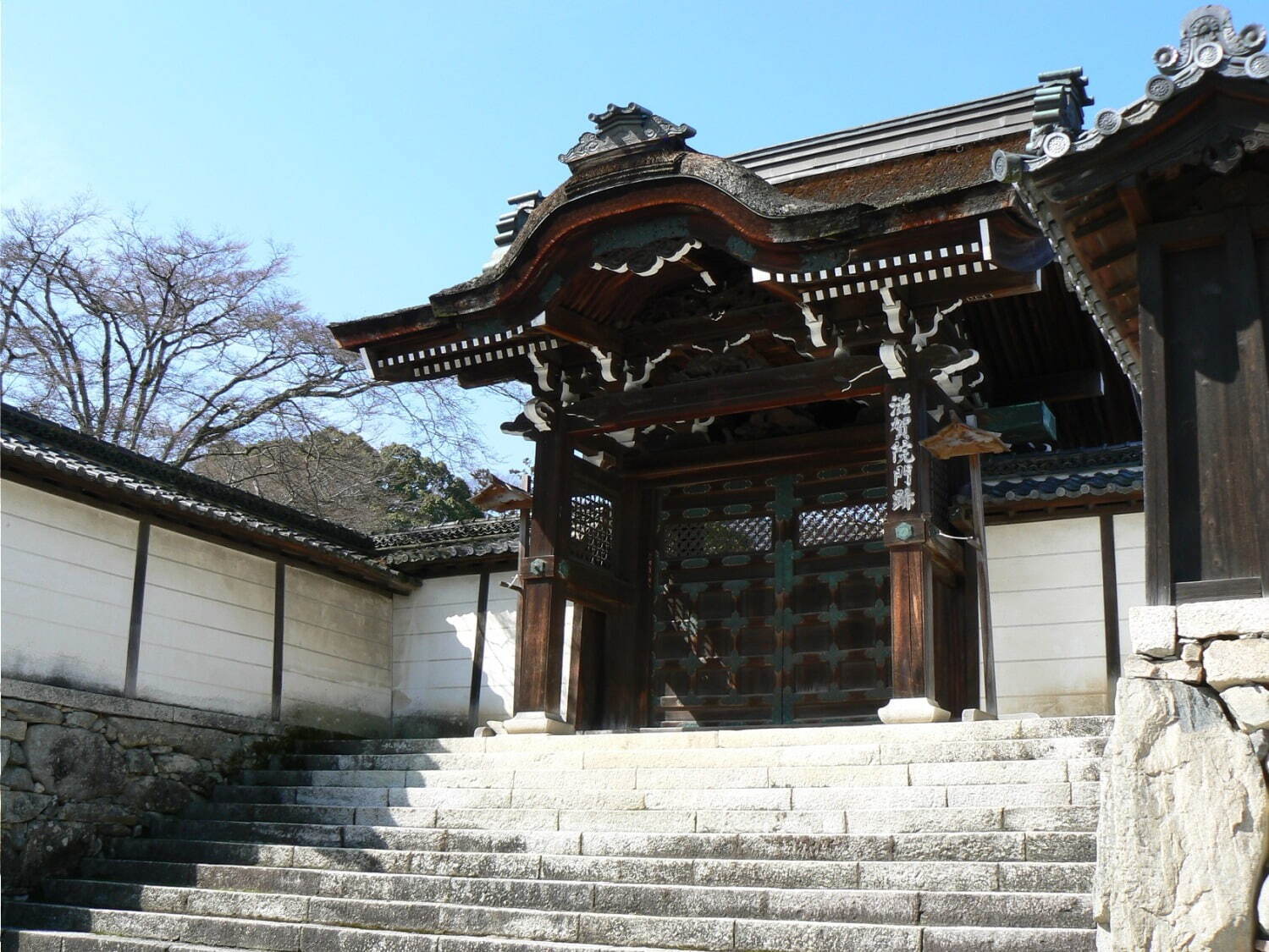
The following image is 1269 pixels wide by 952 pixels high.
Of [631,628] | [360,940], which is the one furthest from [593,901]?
[631,628]

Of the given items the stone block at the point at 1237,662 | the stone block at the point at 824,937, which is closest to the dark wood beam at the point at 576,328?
the stone block at the point at 824,937

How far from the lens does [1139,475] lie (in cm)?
998

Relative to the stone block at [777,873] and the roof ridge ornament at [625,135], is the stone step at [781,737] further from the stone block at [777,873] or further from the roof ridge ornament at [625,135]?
the roof ridge ornament at [625,135]

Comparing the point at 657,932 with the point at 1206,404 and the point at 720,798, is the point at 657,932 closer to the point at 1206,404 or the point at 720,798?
the point at 720,798

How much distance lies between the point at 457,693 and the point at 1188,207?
28.6ft

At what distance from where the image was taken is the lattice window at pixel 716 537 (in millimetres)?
11719

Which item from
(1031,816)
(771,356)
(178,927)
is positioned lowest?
(178,927)

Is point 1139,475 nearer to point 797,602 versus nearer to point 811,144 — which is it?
point 797,602

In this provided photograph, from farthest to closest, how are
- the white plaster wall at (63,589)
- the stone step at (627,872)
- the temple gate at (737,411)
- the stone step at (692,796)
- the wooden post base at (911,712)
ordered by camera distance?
the white plaster wall at (63,589) → the temple gate at (737,411) → the wooden post base at (911,712) → the stone step at (692,796) → the stone step at (627,872)

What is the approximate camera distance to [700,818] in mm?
7586

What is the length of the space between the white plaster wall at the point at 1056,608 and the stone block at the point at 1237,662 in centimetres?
520

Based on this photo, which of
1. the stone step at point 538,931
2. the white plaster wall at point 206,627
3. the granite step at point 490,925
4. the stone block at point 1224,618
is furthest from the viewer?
the white plaster wall at point 206,627

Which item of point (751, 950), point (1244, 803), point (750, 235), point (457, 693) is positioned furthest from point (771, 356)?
point (1244, 803)

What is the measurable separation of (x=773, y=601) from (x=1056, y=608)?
234 cm
